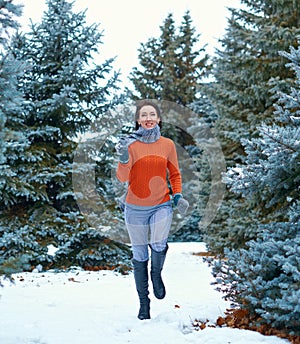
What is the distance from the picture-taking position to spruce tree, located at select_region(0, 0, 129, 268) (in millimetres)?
9258

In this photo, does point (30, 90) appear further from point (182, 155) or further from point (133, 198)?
point (182, 155)

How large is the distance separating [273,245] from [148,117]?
1990 mm

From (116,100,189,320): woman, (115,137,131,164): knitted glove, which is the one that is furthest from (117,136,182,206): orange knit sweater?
(115,137,131,164): knitted glove

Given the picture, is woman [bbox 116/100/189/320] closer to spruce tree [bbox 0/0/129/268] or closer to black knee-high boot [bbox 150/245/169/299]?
black knee-high boot [bbox 150/245/169/299]

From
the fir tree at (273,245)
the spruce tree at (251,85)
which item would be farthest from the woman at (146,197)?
the spruce tree at (251,85)

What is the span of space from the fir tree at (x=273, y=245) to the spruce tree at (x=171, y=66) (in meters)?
17.6

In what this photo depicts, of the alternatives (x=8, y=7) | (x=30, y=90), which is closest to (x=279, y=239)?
(x=8, y=7)

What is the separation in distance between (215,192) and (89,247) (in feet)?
15.6

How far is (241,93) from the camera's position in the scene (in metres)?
10.7

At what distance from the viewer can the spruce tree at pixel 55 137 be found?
30.4 ft

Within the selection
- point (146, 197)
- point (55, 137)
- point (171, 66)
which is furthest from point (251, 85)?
point (171, 66)

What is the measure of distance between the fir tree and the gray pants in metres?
0.75

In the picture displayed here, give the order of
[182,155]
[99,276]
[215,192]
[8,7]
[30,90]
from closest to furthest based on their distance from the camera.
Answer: [8,7], [99,276], [30,90], [215,192], [182,155]

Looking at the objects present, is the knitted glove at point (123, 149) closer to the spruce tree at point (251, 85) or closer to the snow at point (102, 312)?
the snow at point (102, 312)
